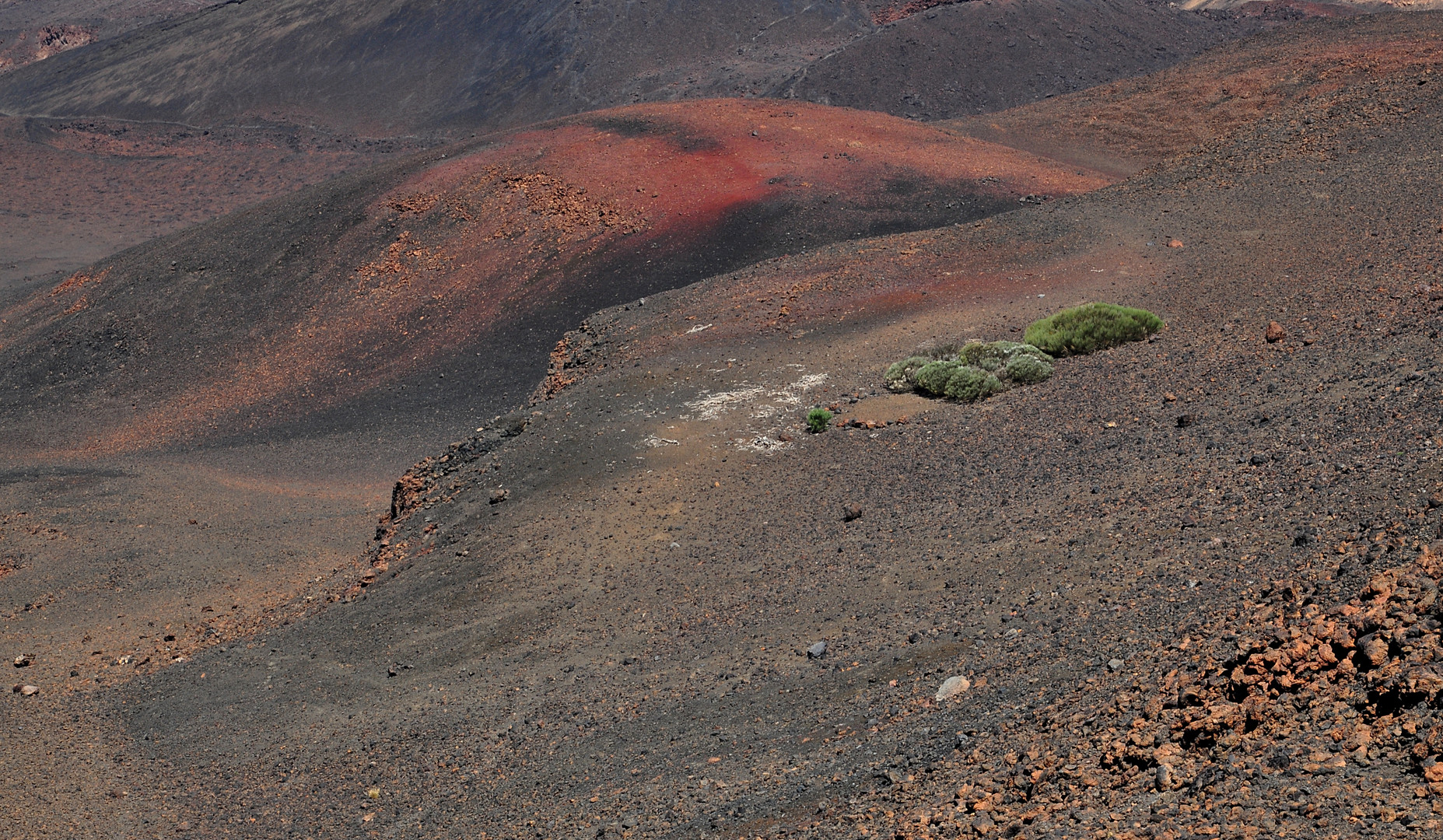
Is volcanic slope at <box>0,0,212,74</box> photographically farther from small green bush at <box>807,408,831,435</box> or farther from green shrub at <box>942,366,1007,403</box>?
green shrub at <box>942,366,1007,403</box>

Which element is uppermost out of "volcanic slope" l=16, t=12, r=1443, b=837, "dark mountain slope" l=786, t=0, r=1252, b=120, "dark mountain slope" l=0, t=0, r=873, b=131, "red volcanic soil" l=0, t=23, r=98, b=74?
"red volcanic soil" l=0, t=23, r=98, b=74

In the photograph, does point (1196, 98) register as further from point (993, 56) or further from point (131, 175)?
point (131, 175)

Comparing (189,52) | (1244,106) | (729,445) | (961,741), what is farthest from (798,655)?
(189,52)

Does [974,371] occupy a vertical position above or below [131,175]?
below

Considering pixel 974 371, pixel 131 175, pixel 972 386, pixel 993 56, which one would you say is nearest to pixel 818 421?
pixel 972 386

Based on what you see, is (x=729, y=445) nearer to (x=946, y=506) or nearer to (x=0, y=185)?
(x=946, y=506)

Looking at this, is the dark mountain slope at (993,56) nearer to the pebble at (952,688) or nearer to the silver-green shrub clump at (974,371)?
the silver-green shrub clump at (974,371)

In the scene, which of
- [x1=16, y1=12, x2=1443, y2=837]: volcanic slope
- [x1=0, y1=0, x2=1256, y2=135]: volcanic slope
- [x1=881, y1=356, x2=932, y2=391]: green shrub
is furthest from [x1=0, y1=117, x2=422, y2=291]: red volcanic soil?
[x1=881, y1=356, x2=932, y2=391]: green shrub

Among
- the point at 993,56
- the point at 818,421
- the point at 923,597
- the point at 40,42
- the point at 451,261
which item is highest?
the point at 40,42
